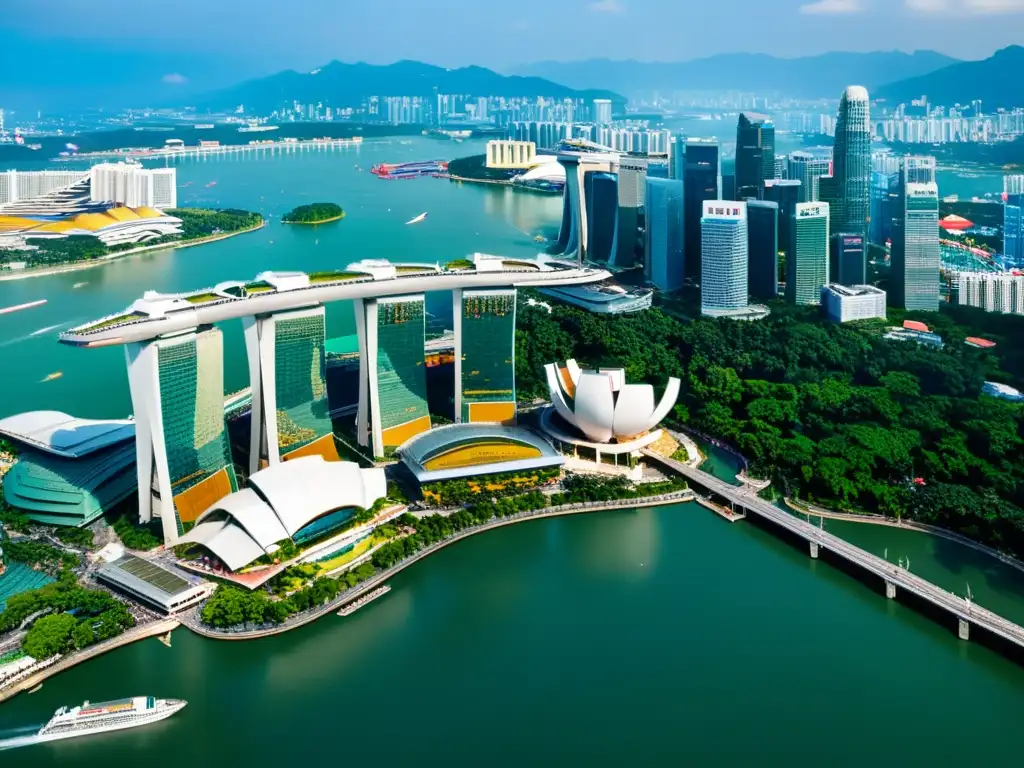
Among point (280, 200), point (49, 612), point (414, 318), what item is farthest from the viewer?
point (280, 200)

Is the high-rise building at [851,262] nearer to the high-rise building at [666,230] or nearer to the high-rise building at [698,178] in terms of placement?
the high-rise building at [666,230]

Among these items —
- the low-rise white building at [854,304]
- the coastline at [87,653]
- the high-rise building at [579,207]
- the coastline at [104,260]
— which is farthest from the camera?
the high-rise building at [579,207]

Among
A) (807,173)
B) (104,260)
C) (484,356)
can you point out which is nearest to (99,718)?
(484,356)

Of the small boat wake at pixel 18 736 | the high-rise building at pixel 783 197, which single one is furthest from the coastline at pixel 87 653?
the high-rise building at pixel 783 197

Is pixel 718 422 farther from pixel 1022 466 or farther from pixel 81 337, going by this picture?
pixel 81 337

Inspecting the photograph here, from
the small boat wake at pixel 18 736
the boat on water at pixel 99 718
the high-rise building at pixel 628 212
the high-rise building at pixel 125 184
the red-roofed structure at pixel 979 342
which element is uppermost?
the high-rise building at pixel 125 184

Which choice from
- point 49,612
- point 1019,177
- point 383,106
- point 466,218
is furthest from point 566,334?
point 383,106

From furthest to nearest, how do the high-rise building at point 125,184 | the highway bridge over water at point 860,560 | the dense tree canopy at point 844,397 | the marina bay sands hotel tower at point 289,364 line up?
the high-rise building at point 125,184
the dense tree canopy at point 844,397
the marina bay sands hotel tower at point 289,364
the highway bridge over water at point 860,560

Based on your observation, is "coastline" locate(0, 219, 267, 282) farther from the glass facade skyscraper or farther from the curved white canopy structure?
the curved white canopy structure
